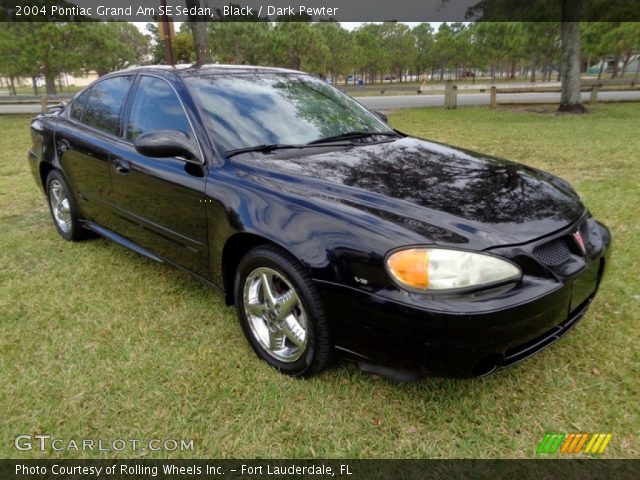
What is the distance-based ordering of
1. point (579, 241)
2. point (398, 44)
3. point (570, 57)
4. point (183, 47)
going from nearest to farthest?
1. point (579, 241)
2. point (570, 57)
3. point (183, 47)
4. point (398, 44)

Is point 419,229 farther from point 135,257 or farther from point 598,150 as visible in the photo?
point 598,150

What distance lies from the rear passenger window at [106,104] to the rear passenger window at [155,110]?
226 millimetres

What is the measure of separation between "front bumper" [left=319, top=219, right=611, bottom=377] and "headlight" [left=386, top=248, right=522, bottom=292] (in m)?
0.05

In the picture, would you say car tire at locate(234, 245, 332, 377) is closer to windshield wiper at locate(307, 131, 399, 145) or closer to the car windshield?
the car windshield

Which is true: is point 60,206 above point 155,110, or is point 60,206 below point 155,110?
below

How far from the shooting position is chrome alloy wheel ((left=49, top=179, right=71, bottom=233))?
14.4 feet

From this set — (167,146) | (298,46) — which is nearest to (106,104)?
(167,146)

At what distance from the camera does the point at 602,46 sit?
3338 cm

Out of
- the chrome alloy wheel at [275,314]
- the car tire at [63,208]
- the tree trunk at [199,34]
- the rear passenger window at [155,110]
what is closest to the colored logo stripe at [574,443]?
the chrome alloy wheel at [275,314]

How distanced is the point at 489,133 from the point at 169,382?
1017 centimetres

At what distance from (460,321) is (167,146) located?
1.79 m

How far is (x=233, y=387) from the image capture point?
7.96 feet

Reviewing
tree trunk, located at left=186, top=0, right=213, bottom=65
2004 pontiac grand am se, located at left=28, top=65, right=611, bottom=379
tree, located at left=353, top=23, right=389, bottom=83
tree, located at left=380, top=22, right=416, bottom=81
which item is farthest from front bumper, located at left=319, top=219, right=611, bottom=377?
tree, located at left=380, top=22, right=416, bottom=81

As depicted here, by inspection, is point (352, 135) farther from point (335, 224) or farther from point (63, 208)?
point (63, 208)
